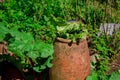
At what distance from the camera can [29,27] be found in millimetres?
6598

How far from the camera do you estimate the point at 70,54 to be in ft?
14.9

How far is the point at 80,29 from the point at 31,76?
38.6 inches

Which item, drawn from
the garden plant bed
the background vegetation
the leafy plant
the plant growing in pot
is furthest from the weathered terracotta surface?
the garden plant bed

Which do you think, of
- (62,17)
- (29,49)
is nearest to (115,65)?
(62,17)

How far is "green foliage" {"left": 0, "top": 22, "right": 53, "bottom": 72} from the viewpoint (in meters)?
4.29

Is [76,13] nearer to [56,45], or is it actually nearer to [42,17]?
[42,17]

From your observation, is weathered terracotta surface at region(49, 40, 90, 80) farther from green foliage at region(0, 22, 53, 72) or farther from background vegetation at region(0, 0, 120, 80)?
background vegetation at region(0, 0, 120, 80)

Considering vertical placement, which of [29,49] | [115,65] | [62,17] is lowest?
[115,65]

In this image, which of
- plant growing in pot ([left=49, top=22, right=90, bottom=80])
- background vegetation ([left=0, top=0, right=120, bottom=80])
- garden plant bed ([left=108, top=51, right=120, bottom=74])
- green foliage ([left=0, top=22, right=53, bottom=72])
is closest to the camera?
green foliage ([left=0, top=22, right=53, bottom=72])

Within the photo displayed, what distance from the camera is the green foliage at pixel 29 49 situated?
14.1 feet

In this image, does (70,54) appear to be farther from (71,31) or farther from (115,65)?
(115,65)

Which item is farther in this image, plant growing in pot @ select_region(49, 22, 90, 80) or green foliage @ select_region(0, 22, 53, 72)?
plant growing in pot @ select_region(49, 22, 90, 80)

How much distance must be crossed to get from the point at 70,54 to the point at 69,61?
3.8 inches

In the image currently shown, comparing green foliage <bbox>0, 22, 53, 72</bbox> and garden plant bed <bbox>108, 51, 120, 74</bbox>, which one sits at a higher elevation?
green foliage <bbox>0, 22, 53, 72</bbox>
